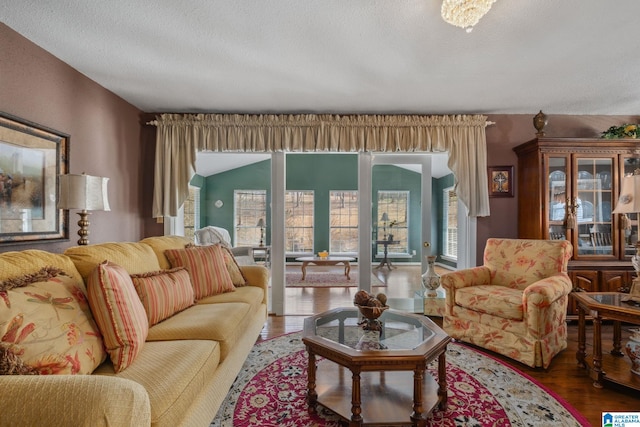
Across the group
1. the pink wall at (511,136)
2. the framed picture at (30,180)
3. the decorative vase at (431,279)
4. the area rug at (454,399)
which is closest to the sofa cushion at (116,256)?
the framed picture at (30,180)

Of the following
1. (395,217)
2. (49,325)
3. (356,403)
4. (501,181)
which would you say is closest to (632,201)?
(501,181)

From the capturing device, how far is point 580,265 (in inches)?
126

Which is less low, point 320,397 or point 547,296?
point 547,296

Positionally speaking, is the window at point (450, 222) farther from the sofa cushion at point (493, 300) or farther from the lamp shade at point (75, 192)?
the lamp shade at point (75, 192)

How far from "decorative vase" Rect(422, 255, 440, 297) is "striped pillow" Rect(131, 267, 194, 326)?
2.51 meters

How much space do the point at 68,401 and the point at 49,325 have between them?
45 centimetres

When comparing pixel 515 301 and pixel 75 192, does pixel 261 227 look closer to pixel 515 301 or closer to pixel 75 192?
pixel 75 192

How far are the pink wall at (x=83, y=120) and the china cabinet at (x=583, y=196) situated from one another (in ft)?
14.2

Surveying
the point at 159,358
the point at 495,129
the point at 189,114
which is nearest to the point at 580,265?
the point at 495,129

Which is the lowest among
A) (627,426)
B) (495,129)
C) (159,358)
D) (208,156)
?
(627,426)

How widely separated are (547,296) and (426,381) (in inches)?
43.3

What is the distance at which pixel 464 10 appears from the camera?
1.63 meters

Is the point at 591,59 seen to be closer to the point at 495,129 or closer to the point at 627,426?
the point at 495,129

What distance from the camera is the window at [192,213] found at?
3.90 metres
